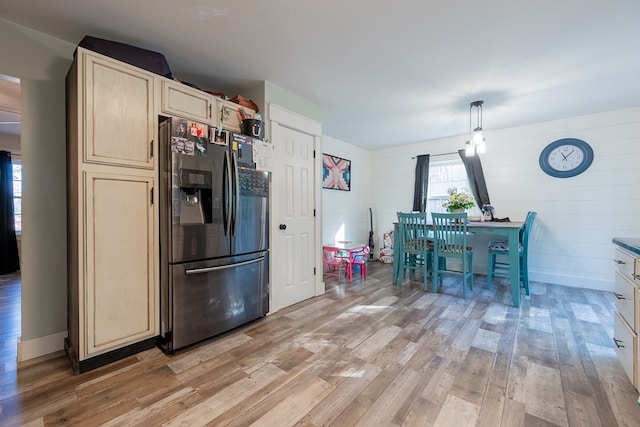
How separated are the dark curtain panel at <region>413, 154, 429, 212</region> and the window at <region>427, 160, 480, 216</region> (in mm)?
96

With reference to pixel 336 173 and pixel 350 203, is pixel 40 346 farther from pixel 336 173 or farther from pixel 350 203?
pixel 350 203

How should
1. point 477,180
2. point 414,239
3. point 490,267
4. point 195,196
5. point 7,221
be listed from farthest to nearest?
point 7,221
point 477,180
point 414,239
point 490,267
point 195,196

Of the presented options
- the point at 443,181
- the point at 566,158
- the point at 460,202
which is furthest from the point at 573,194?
the point at 443,181

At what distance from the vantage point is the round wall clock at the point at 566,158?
12.1 ft

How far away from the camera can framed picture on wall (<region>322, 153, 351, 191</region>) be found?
473cm

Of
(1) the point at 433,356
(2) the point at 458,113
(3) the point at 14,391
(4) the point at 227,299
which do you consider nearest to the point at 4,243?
(3) the point at 14,391

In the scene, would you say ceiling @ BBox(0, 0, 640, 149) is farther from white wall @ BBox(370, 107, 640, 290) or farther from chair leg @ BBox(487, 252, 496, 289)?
chair leg @ BBox(487, 252, 496, 289)

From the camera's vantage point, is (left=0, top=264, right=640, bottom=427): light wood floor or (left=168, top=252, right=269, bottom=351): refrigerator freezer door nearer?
(left=0, top=264, right=640, bottom=427): light wood floor

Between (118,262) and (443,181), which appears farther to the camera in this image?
(443,181)

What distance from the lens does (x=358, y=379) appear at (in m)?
1.70

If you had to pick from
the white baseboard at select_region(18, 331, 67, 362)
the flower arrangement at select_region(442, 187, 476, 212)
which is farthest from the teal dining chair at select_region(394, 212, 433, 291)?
the white baseboard at select_region(18, 331, 67, 362)

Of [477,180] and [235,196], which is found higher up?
[477,180]

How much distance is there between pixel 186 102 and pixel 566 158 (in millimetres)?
5004

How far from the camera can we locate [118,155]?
6.13 feet
